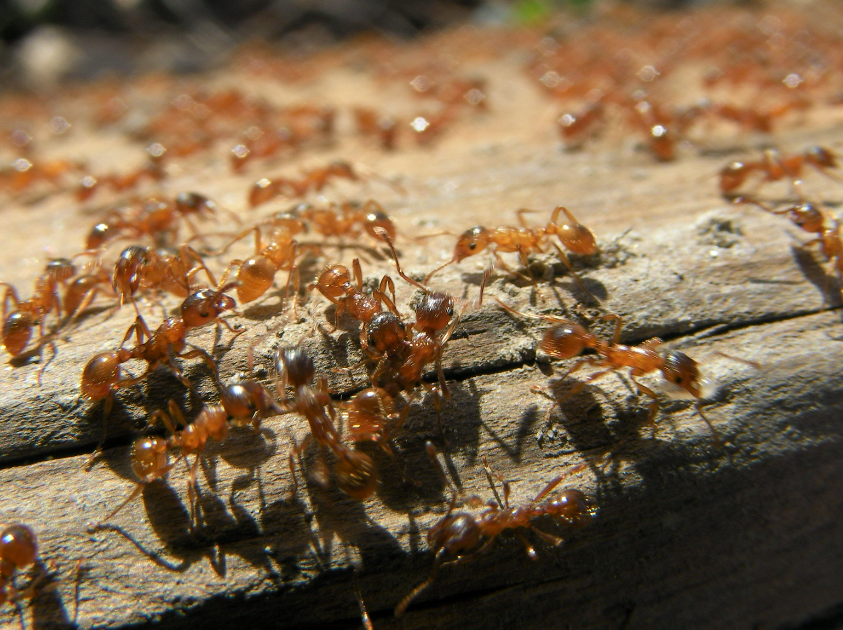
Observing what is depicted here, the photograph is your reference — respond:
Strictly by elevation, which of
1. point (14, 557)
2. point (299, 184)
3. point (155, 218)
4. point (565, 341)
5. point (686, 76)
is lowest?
point (14, 557)

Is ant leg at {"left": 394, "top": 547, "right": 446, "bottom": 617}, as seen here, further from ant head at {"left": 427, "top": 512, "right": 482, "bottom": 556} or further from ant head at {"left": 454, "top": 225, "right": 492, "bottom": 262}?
ant head at {"left": 454, "top": 225, "right": 492, "bottom": 262}

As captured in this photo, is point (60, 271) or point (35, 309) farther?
point (60, 271)

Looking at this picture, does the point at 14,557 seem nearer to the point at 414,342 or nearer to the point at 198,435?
the point at 198,435

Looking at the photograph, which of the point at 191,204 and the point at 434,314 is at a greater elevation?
the point at 191,204

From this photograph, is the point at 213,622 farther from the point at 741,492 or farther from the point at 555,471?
the point at 741,492

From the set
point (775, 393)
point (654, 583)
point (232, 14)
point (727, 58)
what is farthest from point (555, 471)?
point (232, 14)

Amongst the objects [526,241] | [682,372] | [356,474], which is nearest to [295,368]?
[356,474]
